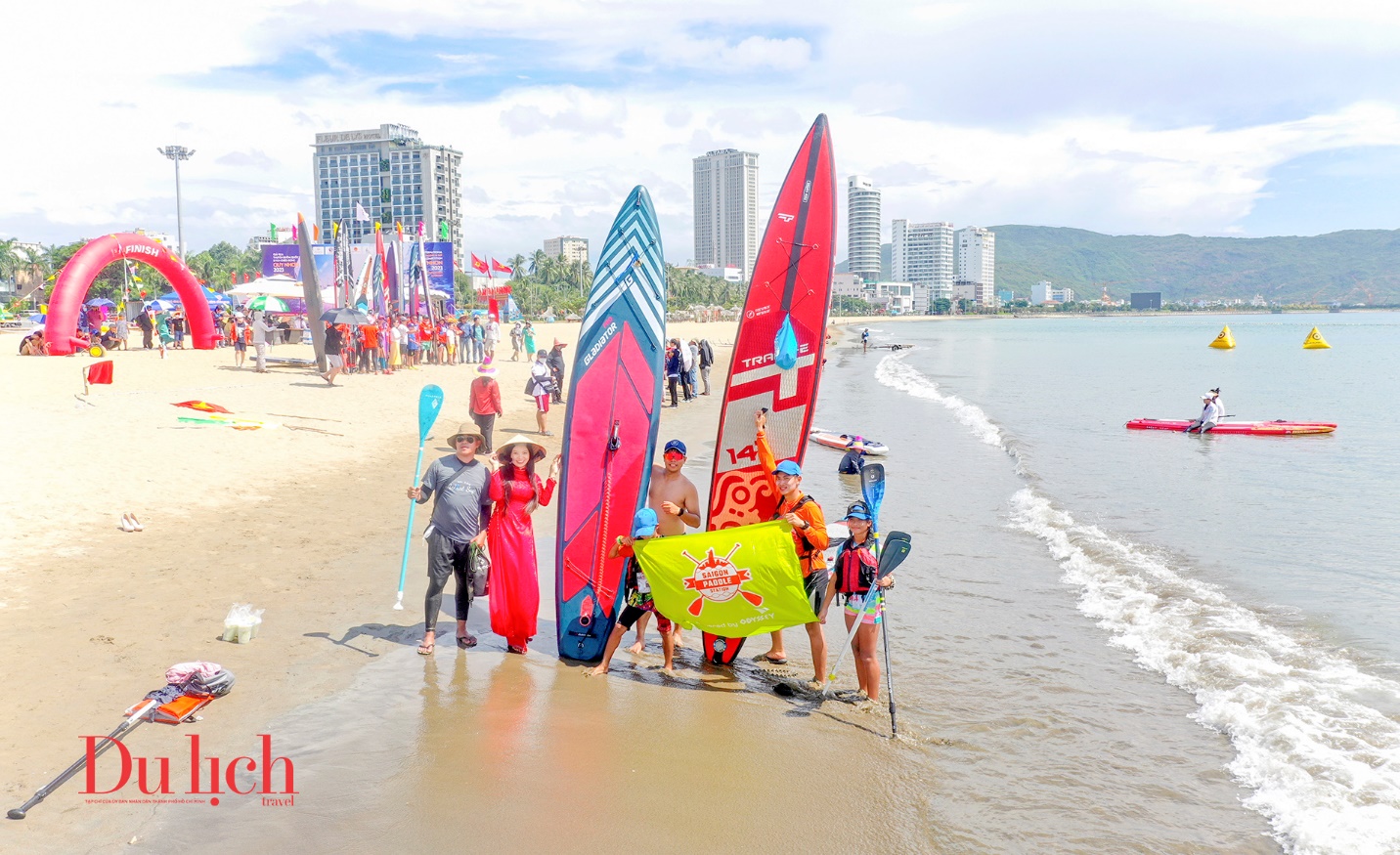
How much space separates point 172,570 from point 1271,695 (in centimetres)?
770

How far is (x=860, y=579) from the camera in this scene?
16.8 ft

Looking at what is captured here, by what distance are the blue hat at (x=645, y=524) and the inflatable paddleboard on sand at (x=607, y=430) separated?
539 millimetres

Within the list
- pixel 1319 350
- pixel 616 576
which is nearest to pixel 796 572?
pixel 616 576

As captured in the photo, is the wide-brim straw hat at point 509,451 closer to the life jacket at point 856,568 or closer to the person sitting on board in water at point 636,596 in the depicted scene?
the person sitting on board in water at point 636,596

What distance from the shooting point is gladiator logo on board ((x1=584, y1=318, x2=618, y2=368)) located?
6.64 meters

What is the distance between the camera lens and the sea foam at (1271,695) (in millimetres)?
4426

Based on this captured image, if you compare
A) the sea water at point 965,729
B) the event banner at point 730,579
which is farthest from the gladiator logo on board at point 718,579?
the sea water at point 965,729

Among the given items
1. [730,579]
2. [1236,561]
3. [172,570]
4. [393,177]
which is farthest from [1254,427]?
[393,177]

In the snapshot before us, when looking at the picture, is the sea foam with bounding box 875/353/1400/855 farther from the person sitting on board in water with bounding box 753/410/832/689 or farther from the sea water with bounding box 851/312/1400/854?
the person sitting on board in water with bounding box 753/410/832/689

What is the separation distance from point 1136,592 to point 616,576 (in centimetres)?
478

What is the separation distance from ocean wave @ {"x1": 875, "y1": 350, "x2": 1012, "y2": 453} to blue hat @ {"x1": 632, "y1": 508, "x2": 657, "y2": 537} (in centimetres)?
1261

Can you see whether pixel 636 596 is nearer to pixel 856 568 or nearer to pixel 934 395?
pixel 856 568

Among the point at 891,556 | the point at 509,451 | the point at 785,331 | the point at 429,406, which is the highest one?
the point at 785,331

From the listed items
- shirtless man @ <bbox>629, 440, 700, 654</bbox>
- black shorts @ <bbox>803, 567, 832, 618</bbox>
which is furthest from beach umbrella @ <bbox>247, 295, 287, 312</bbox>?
black shorts @ <bbox>803, 567, 832, 618</bbox>
